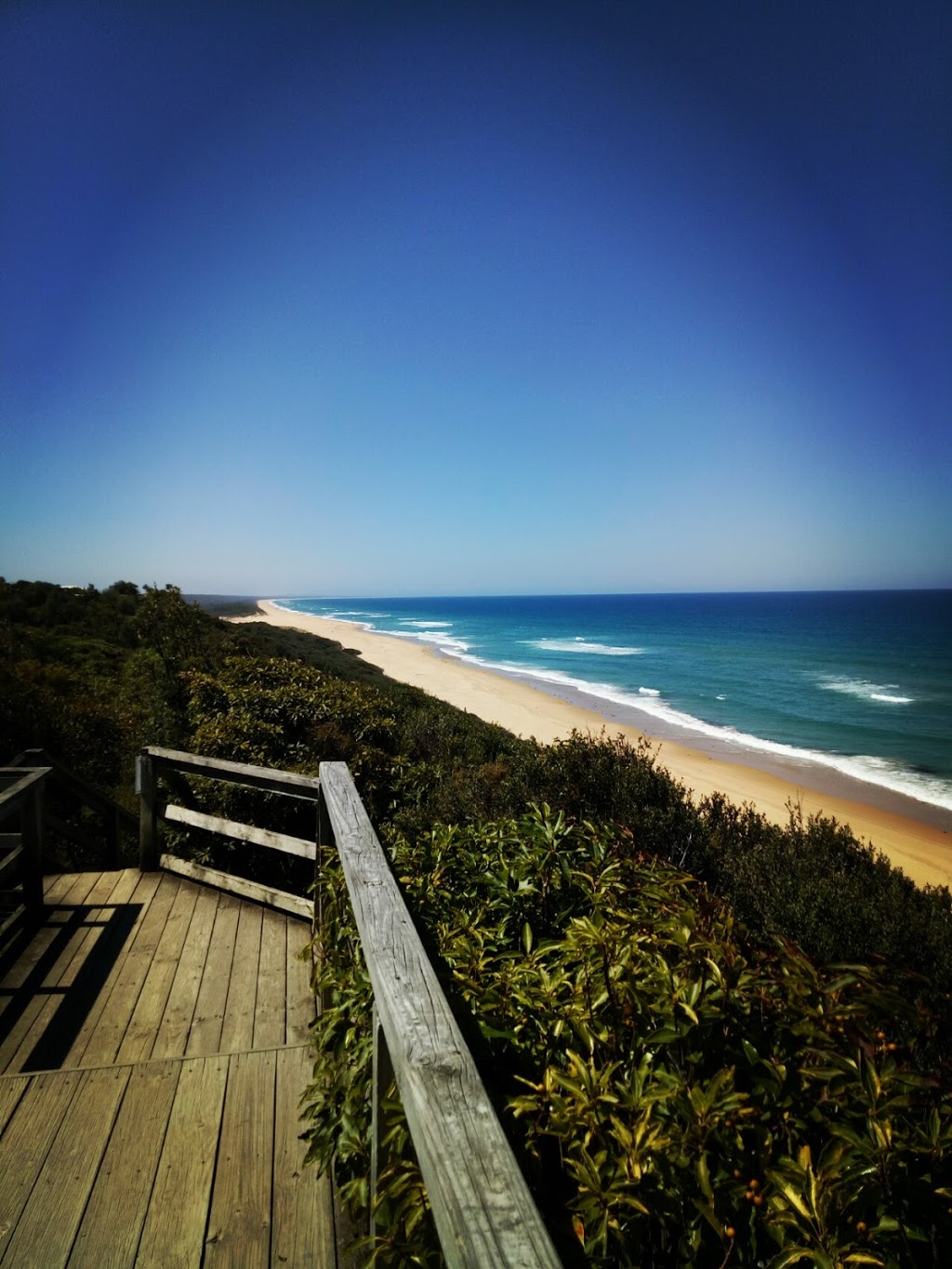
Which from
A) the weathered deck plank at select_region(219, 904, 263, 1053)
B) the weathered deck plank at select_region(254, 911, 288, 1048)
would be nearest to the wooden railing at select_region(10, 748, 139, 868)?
the weathered deck plank at select_region(219, 904, 263, 1053)

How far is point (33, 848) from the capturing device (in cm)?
405

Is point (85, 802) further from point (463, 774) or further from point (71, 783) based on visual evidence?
point (463, 774)

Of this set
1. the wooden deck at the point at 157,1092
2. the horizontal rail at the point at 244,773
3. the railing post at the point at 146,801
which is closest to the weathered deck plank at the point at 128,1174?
the wooden deck at the point at 157,1092

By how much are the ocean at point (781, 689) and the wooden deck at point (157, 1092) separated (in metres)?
16.1

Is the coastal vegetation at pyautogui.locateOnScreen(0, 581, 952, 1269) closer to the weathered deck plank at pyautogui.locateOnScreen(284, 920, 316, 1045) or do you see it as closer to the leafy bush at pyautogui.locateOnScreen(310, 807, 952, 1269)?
the leafy bush at pyautogui.locateOnScreen(310, 807, 952, 1269)

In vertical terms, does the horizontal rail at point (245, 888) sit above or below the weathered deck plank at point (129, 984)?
above

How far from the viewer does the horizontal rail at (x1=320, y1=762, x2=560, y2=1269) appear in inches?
30.8

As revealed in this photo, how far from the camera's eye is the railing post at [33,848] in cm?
403

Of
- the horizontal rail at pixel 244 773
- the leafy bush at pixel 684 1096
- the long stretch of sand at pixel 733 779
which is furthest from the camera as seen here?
the long stretch of sand at pixel 733 779

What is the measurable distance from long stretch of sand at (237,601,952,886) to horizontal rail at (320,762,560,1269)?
9.74 m

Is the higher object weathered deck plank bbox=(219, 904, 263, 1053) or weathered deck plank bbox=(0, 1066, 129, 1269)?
weathered deck plank bbox=(0, 1066, 129, 1269)

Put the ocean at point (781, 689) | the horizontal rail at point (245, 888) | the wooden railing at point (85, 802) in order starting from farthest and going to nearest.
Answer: the ocean at point (781, 689)
the wooden railing at point (85, 802)
the horizontal rail at point (245, 888)

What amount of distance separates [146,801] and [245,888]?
40.8 inches

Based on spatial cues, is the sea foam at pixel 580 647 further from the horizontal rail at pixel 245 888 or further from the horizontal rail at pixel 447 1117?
the horizontal rail at pixel 447 1117
